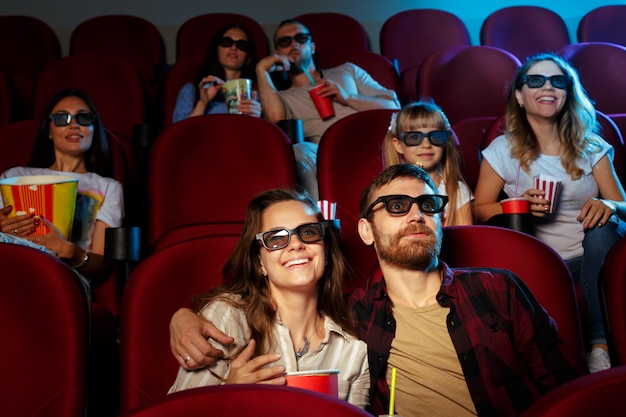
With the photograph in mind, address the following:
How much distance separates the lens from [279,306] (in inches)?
33.4

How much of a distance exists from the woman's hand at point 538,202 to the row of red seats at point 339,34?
1.07 m

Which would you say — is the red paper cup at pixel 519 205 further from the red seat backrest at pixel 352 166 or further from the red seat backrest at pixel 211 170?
the red seat backrest at pixel 211 170

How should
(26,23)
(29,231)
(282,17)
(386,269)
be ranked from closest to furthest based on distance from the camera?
(386,269) → (29,231) → (26,23) → (282,17)

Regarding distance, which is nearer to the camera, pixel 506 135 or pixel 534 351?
pixel 534 351

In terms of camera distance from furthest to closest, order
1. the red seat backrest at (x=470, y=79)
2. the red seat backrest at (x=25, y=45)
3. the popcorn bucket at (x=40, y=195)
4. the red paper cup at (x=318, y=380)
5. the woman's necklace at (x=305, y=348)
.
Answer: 1. the red seat backrest at (x=25, y=45)
2. the red seat backrest at (x=470, y=79)
3. the popcorn bucket at (x=40, y=195)
4. the woman's necklace at (x=305, y=348)
5. the red paper cup at (x=318, y=380)

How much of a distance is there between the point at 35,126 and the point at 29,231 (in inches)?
15.9

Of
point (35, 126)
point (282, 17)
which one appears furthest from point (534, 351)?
point (282, 17)

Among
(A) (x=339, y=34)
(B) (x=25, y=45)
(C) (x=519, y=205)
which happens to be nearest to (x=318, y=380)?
(C) (x=519, y=205)

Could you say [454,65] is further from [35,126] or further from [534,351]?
[534,351]

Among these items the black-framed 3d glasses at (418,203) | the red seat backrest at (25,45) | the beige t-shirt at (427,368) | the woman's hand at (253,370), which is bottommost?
the beige t-shirt at (427,368)

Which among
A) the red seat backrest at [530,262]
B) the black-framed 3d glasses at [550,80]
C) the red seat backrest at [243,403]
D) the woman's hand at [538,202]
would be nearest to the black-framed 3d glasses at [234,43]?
the black-framed 3d glasses at [550,80]

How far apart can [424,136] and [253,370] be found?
0.62 m

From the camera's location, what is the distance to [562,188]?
125cm

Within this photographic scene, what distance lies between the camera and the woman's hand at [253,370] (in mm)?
645
